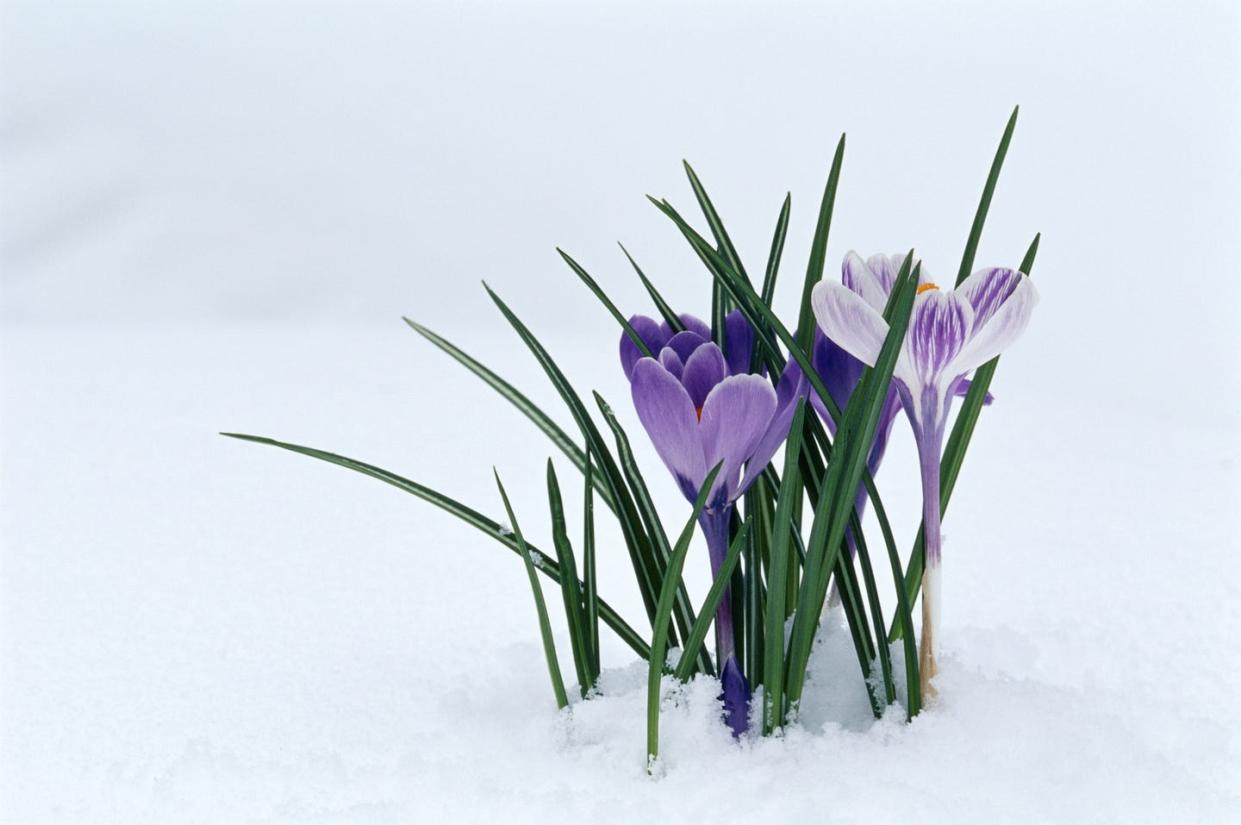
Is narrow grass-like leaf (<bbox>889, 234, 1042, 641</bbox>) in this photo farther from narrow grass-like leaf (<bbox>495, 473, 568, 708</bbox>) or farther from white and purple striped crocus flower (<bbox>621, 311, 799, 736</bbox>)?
narrow grass-like leaf (<bbox>495, 473, 568, 708</bbox>)

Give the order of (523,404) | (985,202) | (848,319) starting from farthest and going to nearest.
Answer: (523,404) → (985,202) → (848,319)

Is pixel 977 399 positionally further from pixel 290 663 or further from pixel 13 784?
pixel 13 784

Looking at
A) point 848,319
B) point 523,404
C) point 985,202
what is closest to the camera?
point 848,319

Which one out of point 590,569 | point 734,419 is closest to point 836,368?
point 734,419

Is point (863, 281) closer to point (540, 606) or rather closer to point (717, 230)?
point (717, 230)

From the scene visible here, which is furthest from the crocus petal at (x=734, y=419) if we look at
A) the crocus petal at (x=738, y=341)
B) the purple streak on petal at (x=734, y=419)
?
the crocus petal at (x=738, y=341)

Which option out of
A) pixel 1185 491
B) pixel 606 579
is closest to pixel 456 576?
pixel 606 579
